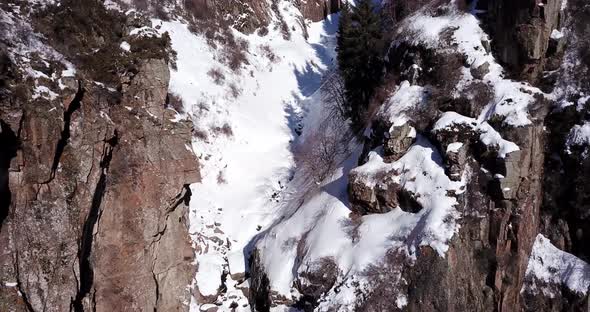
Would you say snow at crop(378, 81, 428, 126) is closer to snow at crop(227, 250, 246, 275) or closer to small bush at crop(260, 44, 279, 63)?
snow at crop(227, 250, 246, 275)

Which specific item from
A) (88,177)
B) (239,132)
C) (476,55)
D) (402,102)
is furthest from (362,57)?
(88,177)

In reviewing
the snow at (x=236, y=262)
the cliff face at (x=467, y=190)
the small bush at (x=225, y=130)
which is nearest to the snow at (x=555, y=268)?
the cliff face at (x=467, y=190)

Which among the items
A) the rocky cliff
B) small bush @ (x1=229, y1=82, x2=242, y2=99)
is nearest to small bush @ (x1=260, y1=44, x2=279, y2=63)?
small bush @ (x1=229, y1=82, x2=242, y2=99)

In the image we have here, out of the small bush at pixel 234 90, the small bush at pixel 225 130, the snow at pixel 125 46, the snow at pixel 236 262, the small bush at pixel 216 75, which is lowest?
the snow at pixel 236 262

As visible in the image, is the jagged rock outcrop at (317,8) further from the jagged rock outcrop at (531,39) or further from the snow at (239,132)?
the jagged rock outcrop at (531,39)

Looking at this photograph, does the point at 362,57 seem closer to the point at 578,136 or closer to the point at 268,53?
the point at 578,136

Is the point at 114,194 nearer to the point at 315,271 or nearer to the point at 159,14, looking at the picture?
the point at 315,271

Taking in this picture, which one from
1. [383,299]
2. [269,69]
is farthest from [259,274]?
[269,69]
